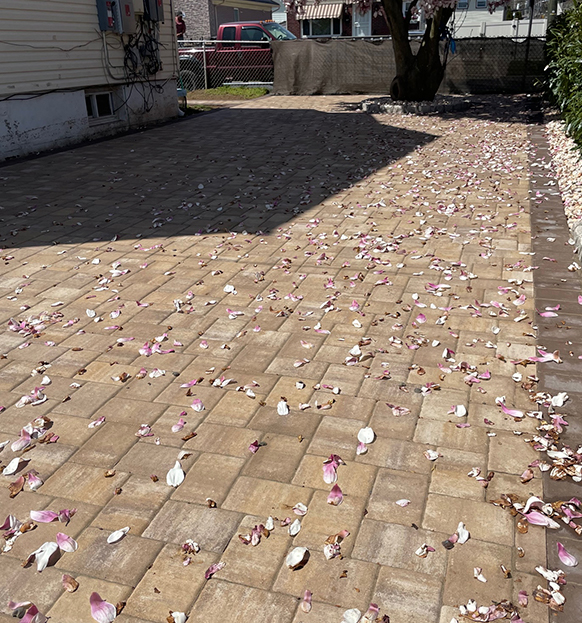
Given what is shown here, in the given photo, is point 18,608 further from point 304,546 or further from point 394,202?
point 394,202

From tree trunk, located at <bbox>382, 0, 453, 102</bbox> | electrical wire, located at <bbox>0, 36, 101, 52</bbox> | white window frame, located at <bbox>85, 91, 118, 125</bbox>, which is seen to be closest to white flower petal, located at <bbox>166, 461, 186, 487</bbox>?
electrical wire, located at <bbox>0, 36, 101, 52</bbox>

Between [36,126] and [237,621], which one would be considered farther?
[36,126]

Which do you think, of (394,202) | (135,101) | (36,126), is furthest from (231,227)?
(135,101)

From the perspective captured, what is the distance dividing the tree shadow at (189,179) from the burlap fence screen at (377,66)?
Result: 705 cm

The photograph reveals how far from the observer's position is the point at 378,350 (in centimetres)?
440

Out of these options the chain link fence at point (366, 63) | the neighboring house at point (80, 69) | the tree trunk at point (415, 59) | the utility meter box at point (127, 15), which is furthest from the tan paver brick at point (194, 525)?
the chain link fence at point (366, 63)

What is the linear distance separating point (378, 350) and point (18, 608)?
8.89ft

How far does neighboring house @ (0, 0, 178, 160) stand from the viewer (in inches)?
438

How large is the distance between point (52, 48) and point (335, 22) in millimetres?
28888

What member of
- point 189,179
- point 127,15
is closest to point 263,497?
point 189,179

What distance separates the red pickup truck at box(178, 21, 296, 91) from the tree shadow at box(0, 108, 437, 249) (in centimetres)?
830

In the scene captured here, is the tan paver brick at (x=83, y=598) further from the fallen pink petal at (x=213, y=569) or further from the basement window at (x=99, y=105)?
the basement window at (x=99, y=105)

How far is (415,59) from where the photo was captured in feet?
56.1

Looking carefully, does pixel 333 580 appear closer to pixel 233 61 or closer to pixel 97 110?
pixel 97 110
